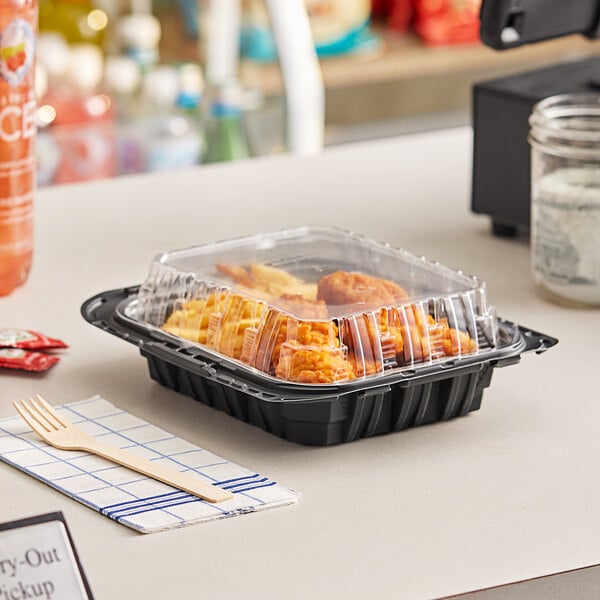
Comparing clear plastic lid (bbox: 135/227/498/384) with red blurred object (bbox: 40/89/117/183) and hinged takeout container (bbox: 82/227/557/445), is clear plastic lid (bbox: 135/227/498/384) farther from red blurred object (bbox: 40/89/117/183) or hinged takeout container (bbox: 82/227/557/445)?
red blurred object (bbox: 40/89/117/183)

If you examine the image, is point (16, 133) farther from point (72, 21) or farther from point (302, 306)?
point (72, 21)

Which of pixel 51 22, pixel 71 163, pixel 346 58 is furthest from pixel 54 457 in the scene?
pixel 346 58

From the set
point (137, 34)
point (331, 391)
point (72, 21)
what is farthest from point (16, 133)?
point (72, 21)

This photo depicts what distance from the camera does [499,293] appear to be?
123cm

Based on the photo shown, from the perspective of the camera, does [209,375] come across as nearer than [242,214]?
Yes

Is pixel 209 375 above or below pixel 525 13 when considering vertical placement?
below

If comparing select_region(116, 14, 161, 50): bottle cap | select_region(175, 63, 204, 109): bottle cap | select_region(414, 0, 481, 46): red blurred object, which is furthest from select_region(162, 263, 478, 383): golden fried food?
select_region(414, 0, 481, 46): red blurred object

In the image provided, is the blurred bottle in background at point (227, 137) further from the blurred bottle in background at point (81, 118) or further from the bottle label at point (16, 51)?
the bottle label at point (16, 51)

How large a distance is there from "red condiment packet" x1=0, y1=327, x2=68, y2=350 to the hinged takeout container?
59 millimetres

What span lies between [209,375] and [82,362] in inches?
7.3

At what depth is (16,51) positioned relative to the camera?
3.54 feet

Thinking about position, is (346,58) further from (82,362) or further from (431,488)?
(431,488)

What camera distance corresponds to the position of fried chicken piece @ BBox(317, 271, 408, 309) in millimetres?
932

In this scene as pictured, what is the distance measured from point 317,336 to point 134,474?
144 millimetres
